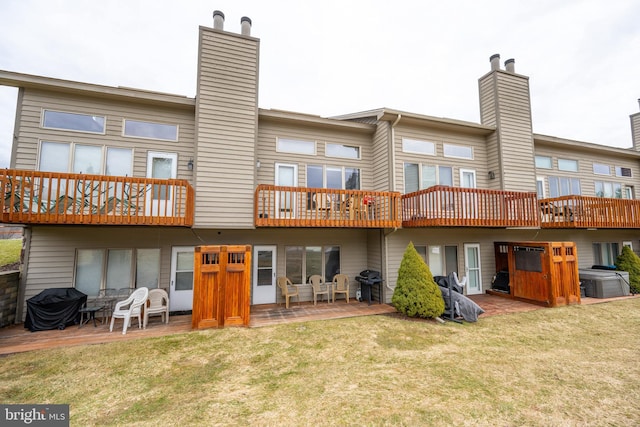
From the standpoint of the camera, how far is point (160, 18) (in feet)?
38.3

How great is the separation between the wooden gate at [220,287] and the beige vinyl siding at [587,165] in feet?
41.4

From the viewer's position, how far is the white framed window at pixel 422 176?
8.92 metres

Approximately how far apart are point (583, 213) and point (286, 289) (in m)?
11.1

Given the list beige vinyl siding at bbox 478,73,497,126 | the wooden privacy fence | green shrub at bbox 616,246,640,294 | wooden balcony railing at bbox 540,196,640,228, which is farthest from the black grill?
green shrub at bbox 616,246,640,294

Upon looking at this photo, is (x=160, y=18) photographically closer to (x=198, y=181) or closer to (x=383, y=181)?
(x=198, y=181)

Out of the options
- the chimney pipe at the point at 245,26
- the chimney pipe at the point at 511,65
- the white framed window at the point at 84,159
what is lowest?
the white framed window at the point at 84,159

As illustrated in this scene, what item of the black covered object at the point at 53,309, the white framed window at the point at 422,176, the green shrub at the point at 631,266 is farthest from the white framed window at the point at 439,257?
the black covered object at the point at 53,309

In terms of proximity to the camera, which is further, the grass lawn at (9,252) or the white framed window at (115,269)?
the grass lawn at (9,252)

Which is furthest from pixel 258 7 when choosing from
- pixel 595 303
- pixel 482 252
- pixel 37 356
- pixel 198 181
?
pixel 595 303

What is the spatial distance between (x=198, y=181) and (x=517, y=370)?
25.9 feet

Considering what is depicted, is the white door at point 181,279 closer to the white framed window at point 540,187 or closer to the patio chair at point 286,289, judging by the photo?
the patio chair at point 286,289

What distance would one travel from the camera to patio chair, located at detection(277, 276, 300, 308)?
7.70m

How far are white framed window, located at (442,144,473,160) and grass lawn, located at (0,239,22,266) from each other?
15269 mm

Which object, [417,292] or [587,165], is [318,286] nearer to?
[417,292]
